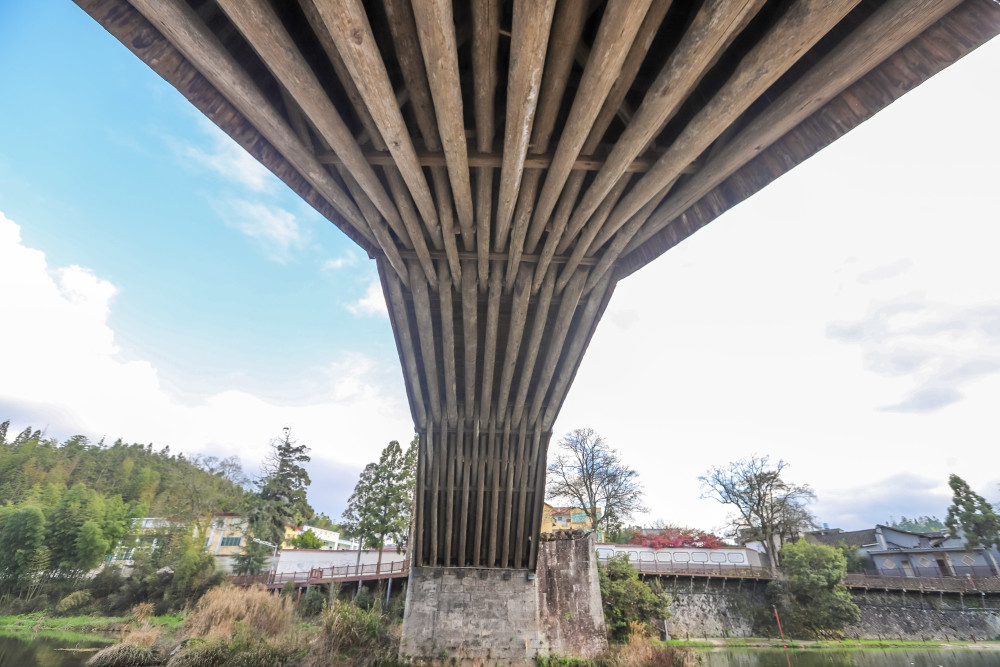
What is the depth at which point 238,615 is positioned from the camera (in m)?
12.4

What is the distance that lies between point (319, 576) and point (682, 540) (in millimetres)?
20272

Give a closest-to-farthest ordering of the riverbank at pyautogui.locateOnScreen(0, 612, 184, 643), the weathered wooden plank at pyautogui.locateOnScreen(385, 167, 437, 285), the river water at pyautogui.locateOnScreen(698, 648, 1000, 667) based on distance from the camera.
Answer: the weathered wooden plank at pyautogui.locateOnScreen(385, 167, 437, 285) → the river water at pyautogui.locateOnScreen(698, 648, 1000, 667) → the riverbank at pyautogui.locateOnScreen(0, 612, 184, 643)

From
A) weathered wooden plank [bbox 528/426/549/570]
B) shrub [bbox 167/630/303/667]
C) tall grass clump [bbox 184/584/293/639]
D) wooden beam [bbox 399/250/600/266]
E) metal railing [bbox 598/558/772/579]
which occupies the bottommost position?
shrub [bbox 167/630/303/667]

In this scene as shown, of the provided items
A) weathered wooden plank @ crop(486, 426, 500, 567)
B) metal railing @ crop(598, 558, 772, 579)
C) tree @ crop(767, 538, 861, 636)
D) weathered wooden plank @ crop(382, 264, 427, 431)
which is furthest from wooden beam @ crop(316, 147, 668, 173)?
tree @ crop(767, 538, 861, 636)

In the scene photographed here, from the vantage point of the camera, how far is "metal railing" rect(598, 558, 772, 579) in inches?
861

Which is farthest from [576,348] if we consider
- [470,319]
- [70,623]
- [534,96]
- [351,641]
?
[70,623]

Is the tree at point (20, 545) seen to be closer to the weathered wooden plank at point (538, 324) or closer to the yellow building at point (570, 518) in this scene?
the weathered wooden plank at point (538, 324)

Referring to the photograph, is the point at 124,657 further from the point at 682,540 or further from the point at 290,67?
the point at 682,540

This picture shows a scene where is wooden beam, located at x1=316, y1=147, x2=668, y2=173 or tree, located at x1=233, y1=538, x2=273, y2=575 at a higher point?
wooden beam, located at x1=316, y1=147, x2=668, y2=173

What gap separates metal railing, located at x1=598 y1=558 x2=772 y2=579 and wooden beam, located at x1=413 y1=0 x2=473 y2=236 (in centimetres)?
2237

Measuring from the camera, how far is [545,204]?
3854 millimetres

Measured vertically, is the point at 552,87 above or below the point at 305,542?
above

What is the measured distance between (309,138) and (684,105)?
2896 millimetres

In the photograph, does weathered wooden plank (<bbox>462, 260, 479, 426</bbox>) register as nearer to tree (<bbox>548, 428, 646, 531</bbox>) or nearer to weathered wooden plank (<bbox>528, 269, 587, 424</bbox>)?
weathered wooden plank (<bbox>528, 269, 587, 424</bbox>)
